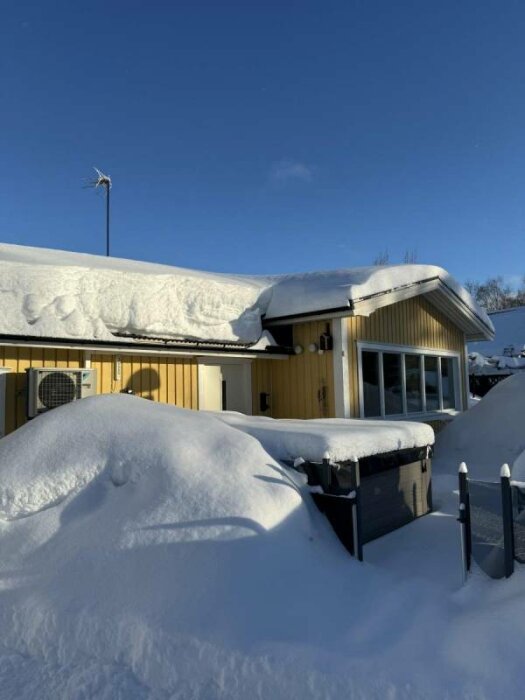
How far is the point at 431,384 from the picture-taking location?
12.2 m

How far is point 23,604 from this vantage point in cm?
346

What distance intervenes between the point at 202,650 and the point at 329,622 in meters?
0.90

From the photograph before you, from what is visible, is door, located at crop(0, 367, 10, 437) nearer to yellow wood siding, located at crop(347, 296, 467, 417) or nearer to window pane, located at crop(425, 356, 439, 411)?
yellow wood siding, located at crop(347, 296, 467, 417)

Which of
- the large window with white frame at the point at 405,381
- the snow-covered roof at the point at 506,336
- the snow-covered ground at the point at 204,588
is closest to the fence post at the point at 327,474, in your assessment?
the snow-covered ground at the point at 204,588

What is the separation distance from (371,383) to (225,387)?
303 centimetres

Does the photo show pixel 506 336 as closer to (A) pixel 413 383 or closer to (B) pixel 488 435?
(A) pixel 413 383

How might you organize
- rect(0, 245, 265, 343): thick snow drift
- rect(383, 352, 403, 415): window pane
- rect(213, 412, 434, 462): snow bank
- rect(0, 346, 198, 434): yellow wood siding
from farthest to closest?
rect(383, 352, 403, 415): window pane → rect(0, 245, 265, 343): thick snow drift → rect(0, 346, 198, 434): yellow wood siding → rect(213, 412, 434, 462): snow bank

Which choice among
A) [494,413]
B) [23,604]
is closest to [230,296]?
[494,413]

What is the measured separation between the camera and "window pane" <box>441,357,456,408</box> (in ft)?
42.1

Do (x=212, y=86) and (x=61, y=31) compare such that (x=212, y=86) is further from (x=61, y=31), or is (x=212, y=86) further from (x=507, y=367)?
(x=507, y=367)

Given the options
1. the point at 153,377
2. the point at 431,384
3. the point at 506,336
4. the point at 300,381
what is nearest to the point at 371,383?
the point at 300,381

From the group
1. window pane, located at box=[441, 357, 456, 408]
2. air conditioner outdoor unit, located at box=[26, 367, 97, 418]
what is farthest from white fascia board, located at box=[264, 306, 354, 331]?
window pane, located at box=[441, 357, 456, 408]

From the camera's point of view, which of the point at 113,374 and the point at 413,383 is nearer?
the point at 113,374

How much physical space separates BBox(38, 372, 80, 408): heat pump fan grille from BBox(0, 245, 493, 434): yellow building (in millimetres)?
305
